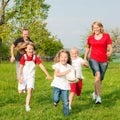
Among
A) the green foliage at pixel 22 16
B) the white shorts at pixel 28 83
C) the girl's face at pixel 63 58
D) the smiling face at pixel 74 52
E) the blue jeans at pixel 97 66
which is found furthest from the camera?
the green foliage at pixel 22 16

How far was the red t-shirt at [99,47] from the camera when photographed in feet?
34.5

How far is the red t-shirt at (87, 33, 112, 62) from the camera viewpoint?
10508mm

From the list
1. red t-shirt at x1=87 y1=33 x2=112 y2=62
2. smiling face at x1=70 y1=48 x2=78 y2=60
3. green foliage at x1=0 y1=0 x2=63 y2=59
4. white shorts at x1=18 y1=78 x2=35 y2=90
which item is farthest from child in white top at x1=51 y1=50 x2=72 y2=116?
green foliage at x1=0 y1=0 x2=63 y2=59

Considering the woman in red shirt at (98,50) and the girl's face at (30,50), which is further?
the woman in red shirt at (98,50)

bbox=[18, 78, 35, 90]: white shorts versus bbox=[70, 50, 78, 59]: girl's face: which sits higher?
bbox=[70, 50, 78, 59]: girl's face

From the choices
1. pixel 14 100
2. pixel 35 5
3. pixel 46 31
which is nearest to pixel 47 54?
pixel 46 31

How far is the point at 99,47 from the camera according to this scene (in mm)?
10555

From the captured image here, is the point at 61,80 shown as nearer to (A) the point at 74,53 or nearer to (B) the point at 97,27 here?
(A) the point at 74,53

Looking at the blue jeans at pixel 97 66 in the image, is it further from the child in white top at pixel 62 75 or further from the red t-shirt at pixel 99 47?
the child in white top at pixel 62 75

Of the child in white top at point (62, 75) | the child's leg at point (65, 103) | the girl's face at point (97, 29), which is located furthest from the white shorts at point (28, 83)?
the girl's face at point (97, 29)

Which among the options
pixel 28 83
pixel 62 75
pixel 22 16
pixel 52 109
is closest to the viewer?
pixel 62 75

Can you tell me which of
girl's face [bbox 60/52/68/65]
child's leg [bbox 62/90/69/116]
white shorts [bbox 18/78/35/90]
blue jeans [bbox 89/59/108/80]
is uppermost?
girl's face [bbox 60/52/68/65]

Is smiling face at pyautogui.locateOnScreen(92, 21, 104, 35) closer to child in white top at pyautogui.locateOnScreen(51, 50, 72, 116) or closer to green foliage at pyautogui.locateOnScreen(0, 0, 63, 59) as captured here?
child in white top at pyautogui.locateOnScreen(51, 50, 72, 116)

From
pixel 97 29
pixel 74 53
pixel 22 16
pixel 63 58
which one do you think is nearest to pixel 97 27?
pixel 97 29
